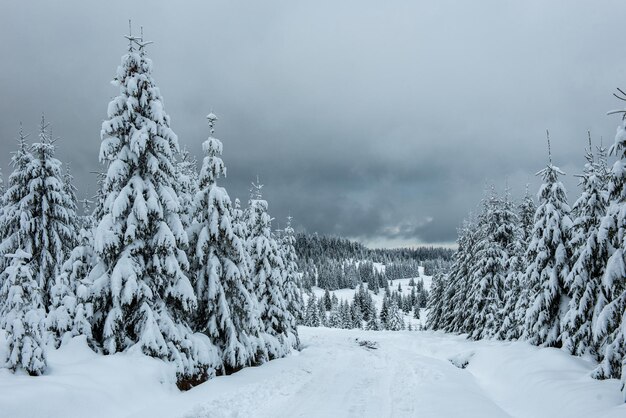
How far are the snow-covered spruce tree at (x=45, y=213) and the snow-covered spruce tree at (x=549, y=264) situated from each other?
27122 mm

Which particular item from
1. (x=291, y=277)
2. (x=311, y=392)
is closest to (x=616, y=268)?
(x=311, y=392)

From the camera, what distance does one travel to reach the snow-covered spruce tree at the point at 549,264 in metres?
19.1

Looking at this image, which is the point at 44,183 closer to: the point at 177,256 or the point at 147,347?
the point at 177,256

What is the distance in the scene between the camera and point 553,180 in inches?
859

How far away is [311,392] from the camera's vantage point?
608 inches

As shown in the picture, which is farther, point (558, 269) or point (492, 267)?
point (492, 267)

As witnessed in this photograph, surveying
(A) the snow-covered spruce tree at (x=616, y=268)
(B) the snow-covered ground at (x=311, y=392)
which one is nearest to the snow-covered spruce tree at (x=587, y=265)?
(B) the snow-covered ground at (x=311, y=392)

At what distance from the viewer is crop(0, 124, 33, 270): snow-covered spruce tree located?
23016mm

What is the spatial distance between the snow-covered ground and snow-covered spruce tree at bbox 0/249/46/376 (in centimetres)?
42

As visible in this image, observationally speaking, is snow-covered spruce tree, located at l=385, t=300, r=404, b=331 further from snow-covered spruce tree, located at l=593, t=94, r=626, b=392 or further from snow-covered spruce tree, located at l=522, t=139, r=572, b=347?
snow-covered spruce tree, located at l=593, t=94, r=626, b=392

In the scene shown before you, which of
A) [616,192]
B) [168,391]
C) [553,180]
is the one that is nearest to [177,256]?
[168,391]

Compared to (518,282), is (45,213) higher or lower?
higher

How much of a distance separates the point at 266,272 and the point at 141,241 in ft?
39.7

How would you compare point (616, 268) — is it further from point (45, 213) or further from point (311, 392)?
point (45, 213)
